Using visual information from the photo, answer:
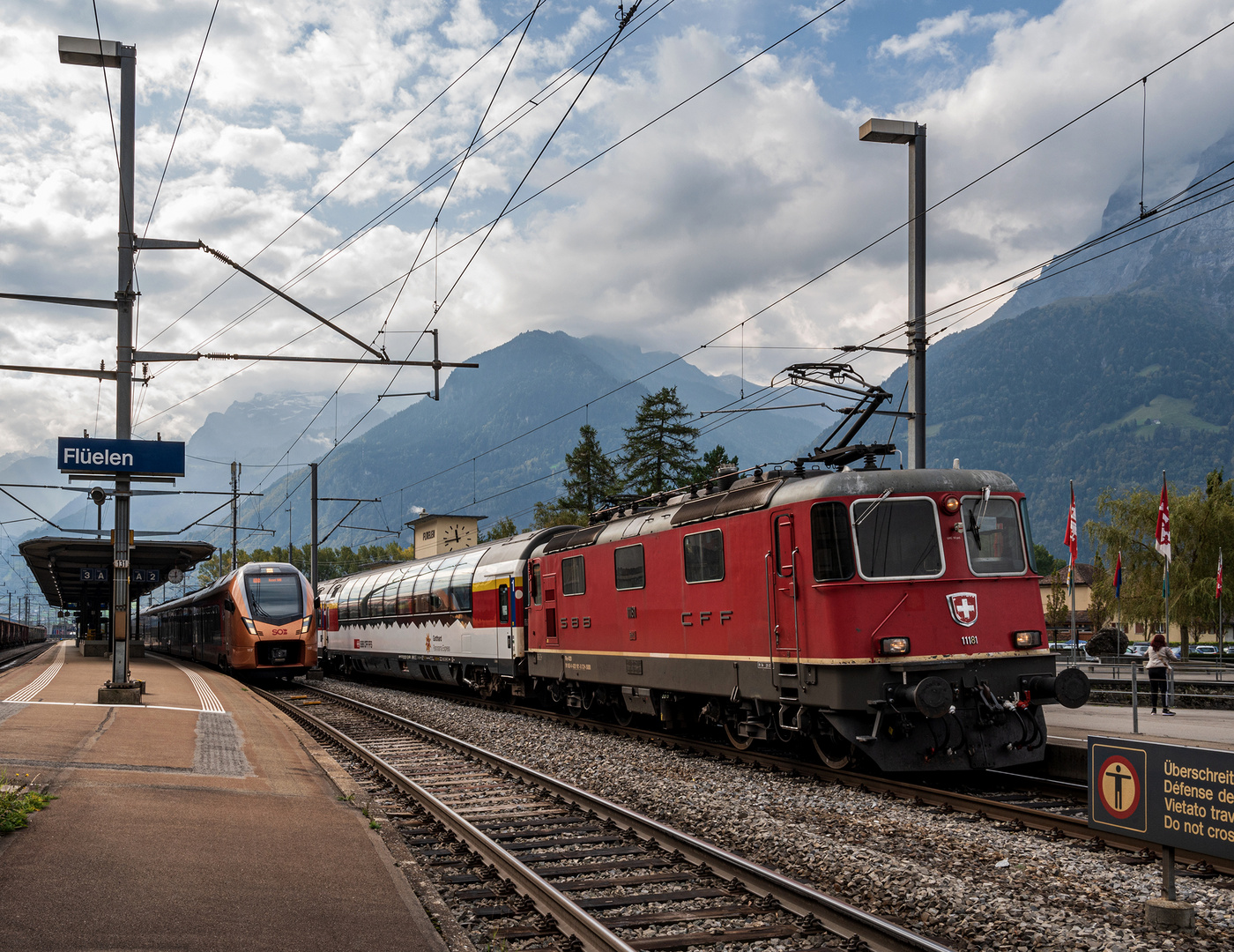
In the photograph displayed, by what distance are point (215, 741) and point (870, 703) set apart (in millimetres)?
8715

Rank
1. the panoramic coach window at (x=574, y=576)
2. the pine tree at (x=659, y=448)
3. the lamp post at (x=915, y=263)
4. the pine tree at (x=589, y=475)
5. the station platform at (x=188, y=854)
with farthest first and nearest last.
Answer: the pine tree at (x=589, y=475) → the pine tree at (x=659, y=448) → the panoramic coach window at (x=574, y=576) → the lamp post at (x=915, y=263) → the station platform at (x=188, y=854)

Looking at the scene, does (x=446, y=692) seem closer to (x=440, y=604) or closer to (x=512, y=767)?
(x=440, y=604)

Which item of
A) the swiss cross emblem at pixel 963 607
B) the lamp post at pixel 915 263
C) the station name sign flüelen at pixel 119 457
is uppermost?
the lamp post at pixel 915 263

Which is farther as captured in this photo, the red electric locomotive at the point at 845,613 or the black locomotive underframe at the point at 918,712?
the red electric locomotive at the point at 845,613

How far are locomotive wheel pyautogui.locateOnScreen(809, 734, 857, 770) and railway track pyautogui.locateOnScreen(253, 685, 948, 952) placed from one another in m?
3.18

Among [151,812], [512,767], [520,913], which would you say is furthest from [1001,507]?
[151,812]

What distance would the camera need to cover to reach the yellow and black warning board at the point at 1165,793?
592 cm

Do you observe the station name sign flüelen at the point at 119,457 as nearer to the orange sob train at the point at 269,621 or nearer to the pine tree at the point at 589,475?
the orange sob train at the point at 269,621

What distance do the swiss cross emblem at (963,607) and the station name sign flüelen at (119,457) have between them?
12.8m

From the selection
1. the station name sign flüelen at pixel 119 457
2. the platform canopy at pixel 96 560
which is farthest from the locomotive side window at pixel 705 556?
the platform canopy at pixel 96 560

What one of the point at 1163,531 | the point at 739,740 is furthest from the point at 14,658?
the point at 1163,531

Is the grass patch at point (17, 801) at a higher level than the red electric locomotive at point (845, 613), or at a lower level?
lower

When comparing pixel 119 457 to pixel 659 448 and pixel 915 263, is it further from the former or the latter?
pixel 659 448

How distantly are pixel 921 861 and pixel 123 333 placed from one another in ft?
49.5
